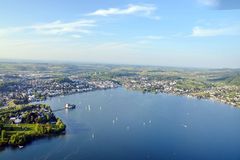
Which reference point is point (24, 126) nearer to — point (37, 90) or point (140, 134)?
point (140, 134)

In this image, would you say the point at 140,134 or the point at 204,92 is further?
the point at 204,92

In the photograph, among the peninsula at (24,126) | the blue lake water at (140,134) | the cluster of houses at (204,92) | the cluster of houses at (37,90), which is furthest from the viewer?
the cluster of houses at (204,92)

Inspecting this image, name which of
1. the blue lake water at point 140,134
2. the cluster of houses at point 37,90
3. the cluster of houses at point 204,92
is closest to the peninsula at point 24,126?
the blue lake water at point 140,134

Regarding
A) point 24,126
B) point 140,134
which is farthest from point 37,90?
point 140,134

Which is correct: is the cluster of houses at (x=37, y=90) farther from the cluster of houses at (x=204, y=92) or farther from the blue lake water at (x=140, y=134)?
the cluster of houses at (x=204, y=92)

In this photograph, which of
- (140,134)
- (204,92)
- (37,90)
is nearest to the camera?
(140,134)

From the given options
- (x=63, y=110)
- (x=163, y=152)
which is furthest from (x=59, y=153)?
(x=63, y=110)

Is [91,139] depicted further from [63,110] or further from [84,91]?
[84,91]

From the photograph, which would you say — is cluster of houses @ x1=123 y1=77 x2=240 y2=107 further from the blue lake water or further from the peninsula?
the peninsula

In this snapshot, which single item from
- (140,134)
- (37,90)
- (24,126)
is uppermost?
(37,90)
